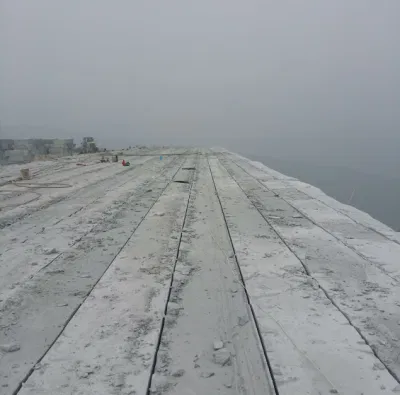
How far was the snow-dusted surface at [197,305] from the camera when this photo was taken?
152 cm

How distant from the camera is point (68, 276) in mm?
2549

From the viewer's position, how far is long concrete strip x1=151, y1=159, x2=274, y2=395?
58.7 inches

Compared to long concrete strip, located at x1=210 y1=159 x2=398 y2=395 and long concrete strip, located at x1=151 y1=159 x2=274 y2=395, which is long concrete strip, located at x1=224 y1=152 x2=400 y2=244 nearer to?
long concrete strip, located at x1=210 y1=159 x2=398 y2=395

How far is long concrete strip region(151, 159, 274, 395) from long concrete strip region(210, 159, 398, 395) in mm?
94

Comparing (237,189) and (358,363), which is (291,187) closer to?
(237,189)

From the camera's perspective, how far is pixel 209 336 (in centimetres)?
182

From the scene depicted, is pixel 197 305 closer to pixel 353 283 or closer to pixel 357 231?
pixel 353 283

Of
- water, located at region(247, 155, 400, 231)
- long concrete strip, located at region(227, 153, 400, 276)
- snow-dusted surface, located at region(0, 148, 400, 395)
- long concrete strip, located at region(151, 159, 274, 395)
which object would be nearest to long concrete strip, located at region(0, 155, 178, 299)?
snow-dusted surface, located at region(0, 148, 400, 395)

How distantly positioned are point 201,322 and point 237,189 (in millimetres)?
4936

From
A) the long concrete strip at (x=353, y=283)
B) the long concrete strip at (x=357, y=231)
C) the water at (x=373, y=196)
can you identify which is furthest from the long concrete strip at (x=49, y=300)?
the water at (x=373, y=196)

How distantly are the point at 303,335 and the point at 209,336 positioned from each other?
515mm

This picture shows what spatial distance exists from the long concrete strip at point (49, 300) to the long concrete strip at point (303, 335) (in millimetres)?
1148

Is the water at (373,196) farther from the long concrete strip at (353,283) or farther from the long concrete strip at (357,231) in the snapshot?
the long concrete strip at (353,283)

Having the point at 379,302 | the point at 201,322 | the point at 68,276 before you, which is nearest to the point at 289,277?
the point at 379,302
